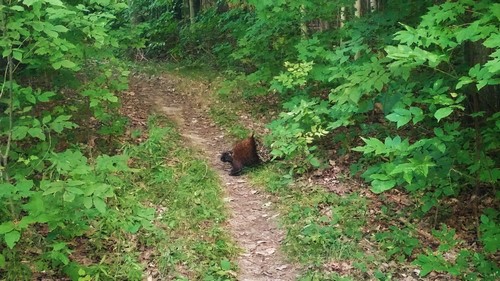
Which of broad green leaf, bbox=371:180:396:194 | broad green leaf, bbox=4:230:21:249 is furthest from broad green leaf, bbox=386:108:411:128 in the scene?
broad green leaf, bbox=4:230:21:249

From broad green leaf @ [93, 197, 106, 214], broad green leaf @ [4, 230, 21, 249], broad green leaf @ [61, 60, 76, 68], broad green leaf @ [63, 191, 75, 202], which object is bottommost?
broad green leaf @ [4, 230, 21, 249]

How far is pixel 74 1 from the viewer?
21.5 ft

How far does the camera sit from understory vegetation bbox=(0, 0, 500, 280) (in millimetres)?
4262

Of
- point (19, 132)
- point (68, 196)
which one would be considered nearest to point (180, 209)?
point (19, 132)

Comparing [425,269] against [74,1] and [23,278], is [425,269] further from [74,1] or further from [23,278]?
[74,1]

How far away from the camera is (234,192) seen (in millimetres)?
6777

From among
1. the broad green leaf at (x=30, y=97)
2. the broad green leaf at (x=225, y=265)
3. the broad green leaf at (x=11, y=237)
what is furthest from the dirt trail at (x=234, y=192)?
the broad green leaf at (x=30, y=97)

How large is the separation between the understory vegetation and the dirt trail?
0.18 metres

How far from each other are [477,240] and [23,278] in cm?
489

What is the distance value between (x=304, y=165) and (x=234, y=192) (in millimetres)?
1151

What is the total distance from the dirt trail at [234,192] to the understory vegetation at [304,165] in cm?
18

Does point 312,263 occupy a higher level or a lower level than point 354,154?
lower

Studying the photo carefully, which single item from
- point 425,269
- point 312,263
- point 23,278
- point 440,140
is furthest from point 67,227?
point 440,140

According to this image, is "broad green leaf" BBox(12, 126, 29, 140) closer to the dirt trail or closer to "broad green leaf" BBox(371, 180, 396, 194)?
Answer: the dirt trail
